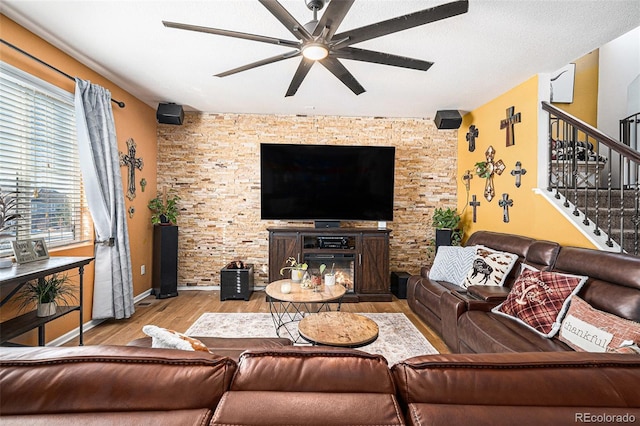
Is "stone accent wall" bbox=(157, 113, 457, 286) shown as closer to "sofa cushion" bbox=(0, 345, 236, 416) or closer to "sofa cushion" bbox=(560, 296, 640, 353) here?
"sofa cushion" bbox=(560, 296, 640, 353)

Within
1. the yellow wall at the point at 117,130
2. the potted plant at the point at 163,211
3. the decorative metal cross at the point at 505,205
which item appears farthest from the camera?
the potted plant at the point at 163,211

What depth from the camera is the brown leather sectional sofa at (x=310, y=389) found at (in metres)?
0.67

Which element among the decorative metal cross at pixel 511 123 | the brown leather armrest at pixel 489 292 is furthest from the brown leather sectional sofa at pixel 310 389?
the decorative metal cross at pixel 511 123

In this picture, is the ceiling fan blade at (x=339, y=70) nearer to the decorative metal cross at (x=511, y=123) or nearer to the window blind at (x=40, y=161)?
the decorative metal cross at (x=511, y=123)

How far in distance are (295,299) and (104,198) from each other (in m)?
2.28

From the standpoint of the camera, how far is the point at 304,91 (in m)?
3.69

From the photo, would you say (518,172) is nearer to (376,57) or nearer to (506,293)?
(506,293)

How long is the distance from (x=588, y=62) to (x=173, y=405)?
21.2 ft

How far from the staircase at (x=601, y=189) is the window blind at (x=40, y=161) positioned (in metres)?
4.78

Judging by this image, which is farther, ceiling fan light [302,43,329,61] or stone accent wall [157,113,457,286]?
stone accent wall [157,113,457,286]

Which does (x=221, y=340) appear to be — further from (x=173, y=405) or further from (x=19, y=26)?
(x=19, y=26)

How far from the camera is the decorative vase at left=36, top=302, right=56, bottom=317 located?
2314mm

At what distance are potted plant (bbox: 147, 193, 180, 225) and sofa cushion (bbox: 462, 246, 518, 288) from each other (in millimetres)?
3853

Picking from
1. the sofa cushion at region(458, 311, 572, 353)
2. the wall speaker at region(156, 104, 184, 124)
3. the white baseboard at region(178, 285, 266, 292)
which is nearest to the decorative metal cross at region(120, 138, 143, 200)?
the wall speaker at region(156, 104, 184, 124)
